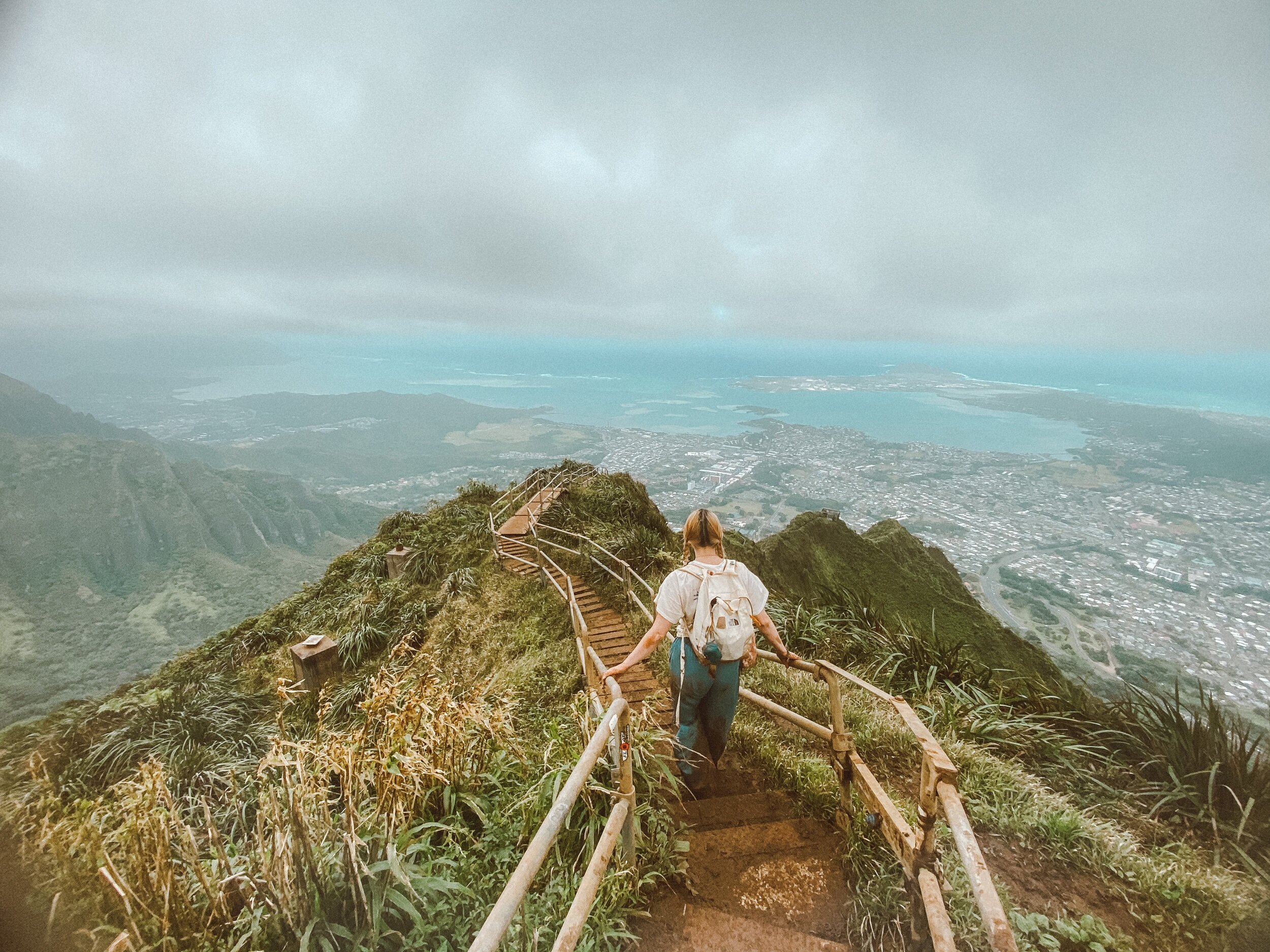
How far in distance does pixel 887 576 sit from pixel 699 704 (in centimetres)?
1311

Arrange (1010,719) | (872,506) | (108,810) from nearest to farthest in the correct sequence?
(108,810) < (1010,719) < (872,506)

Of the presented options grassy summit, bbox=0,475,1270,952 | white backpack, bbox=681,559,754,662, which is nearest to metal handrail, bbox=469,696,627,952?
grassy summit, bbox=0,475,1270,952

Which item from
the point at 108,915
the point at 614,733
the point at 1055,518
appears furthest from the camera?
the point at 1055,518

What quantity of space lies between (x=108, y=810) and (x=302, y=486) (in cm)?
8344

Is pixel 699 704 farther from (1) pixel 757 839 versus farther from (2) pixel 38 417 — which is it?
(2) pixel 38 417

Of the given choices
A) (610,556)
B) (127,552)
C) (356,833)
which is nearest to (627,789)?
(356,833)

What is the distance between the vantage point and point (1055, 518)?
63.6 metres

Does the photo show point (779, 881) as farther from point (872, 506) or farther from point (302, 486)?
point (302, 486)

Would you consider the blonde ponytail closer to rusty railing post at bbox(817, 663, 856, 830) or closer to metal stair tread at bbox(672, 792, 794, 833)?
rusty railing post at bbox(817, 663, 856, 830)

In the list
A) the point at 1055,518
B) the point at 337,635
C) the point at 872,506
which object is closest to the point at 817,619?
the point at 337,635

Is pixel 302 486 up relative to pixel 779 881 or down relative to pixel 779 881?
down

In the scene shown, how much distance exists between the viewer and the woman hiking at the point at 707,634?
10.2ft

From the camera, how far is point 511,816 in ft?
9.62

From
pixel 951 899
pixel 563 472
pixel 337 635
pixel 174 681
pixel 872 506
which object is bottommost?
pixel 872 506
